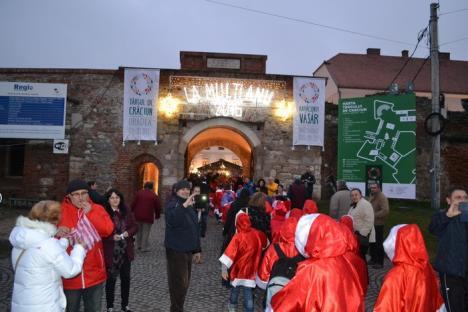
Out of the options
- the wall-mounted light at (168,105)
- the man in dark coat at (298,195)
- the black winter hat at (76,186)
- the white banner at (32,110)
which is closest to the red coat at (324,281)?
the black winter hat at (76,186)

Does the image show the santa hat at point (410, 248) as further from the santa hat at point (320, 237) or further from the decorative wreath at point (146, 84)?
the decorative wreath at point (146, 84)

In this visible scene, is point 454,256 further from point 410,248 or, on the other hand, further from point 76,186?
point 76,186

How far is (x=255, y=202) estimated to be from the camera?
5.72 meters

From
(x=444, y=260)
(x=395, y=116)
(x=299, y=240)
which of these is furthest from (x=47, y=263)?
(x=395, y=116)

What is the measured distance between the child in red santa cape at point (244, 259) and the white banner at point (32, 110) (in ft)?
40.9

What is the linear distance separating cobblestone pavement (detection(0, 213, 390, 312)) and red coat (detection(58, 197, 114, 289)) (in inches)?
69.9

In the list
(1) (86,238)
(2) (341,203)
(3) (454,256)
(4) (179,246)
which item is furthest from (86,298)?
(2) (341,203)

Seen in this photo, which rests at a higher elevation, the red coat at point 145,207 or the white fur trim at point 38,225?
the white fur trim at point 38,225

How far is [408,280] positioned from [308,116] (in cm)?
1365

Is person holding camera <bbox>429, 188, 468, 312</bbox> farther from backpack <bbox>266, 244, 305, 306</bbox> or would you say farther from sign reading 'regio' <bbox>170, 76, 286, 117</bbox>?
sign reading 'regio' <bbox>170, 76, 286, 117</bbox>

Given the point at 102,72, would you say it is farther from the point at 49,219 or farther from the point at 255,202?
the point at 49,219

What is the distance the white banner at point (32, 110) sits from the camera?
15500 millimetres

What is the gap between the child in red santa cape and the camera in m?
5.19

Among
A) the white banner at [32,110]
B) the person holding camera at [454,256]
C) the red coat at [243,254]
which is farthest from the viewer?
the white banner at [32,110]
